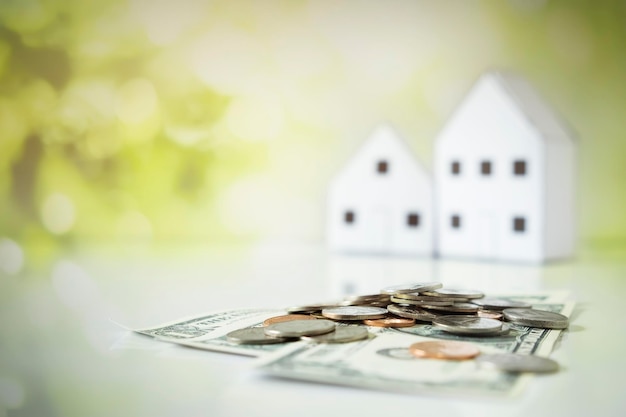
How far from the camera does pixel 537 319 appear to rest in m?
1.39

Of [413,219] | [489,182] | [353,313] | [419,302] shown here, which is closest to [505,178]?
[489,182]

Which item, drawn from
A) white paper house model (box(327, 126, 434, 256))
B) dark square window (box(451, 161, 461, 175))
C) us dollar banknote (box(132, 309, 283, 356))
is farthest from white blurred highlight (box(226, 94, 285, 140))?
us dollar banknote (box(132, 309, 283, 356))

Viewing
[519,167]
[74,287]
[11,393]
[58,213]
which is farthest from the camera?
[58,213]

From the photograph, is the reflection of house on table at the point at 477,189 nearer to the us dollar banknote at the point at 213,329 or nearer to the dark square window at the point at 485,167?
the dark square window at the point at 485,167

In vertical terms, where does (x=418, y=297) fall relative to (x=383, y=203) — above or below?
below

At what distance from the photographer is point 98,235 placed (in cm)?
350

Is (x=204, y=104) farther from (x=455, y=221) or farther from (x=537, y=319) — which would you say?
(x=537, y=319)

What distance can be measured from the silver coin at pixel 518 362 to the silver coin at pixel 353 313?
0.33 meters

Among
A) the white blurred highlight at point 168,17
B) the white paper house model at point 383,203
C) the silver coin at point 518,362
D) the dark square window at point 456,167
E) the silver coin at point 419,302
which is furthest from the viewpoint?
the white blurred highlight at point 168,17

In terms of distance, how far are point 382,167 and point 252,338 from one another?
1706 mm

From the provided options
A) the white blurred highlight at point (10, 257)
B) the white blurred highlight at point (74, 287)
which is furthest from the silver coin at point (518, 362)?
the white blurred highlight at point (10, 257)

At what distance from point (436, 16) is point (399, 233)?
1.10 m

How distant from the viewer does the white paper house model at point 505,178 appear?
98.4 inches

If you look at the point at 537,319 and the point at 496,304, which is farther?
the point at 496,304
